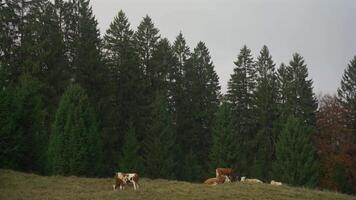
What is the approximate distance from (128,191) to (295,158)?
29.1 meters

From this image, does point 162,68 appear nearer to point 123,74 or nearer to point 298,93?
point 123,74

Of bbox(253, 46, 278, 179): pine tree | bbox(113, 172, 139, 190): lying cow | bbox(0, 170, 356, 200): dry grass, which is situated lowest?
bbox(0, 170, 356, 200): dry grass

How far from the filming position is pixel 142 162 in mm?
45500

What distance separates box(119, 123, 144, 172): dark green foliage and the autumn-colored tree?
1804 centimetres

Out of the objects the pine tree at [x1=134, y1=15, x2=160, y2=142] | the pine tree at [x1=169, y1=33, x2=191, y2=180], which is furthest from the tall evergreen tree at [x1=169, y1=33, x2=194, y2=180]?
the pine tree at [x1=134, y1=15, x2=160, y2=142]

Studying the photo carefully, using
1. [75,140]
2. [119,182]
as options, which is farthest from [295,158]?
[119,182]

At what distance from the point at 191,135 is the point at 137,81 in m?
8.14

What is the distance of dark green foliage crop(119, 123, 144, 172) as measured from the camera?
145 feet

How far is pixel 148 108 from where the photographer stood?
49.8 m

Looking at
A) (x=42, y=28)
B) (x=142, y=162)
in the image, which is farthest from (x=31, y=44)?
(x=142, y=162)

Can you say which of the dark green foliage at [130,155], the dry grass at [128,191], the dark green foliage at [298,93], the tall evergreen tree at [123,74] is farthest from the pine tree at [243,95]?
the dry grass at [128,191]

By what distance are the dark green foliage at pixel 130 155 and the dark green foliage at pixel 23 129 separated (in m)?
8.97

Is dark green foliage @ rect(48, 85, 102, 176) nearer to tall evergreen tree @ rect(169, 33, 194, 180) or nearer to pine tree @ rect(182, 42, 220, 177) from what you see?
tall evergreen tree @ rect(169, 33, 194, 180)

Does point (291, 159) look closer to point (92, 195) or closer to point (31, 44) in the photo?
point (31, 44)
